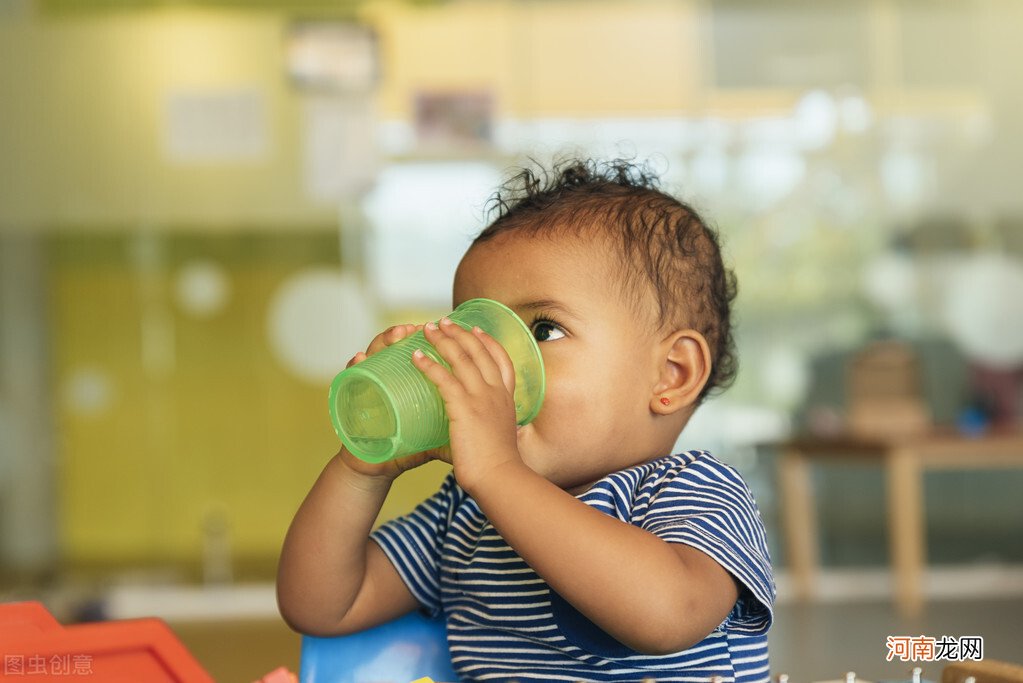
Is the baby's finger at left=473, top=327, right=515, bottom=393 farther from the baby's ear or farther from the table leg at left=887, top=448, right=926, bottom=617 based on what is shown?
the table leg at left=887, top=448, right=926, bottom=617

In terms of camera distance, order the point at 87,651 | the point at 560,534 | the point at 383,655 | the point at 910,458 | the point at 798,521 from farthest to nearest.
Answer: the point at 798,521 → the point at 910,458 → the point at 383,655 → the point at 560,534 → the point at 87,651

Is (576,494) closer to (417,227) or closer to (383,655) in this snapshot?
(383,655)

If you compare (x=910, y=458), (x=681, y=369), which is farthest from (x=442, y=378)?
(x=910, y=458)

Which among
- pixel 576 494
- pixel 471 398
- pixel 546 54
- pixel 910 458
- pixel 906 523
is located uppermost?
pixel 546 54

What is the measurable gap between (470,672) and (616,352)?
0.25 m

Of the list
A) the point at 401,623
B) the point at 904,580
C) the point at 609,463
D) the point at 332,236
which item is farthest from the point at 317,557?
the point at 332,236

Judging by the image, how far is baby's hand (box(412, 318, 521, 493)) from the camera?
729 mm

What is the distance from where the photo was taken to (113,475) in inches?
153

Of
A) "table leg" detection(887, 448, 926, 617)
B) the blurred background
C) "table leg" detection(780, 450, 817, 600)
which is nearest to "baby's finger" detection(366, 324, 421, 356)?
"table leg" detection(887, 448, 926, 617)

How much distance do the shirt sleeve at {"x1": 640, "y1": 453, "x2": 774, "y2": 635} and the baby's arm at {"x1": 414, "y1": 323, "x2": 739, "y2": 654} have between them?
3cm

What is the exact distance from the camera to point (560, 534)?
731 mm

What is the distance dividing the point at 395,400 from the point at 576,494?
0.23 meters

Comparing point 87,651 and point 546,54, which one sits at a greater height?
point 546,54

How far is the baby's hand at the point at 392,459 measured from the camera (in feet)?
2.60
